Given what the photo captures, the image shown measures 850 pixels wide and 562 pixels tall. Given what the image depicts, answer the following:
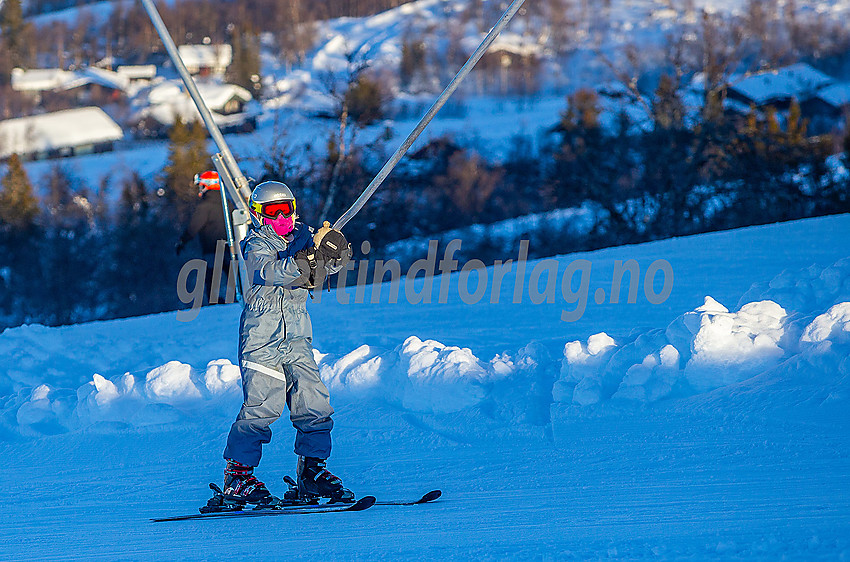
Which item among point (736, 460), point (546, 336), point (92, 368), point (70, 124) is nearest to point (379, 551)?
point (736, 460)

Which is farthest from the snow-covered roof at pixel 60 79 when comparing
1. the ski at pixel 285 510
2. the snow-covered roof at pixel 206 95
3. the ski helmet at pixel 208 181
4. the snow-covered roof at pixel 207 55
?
the ski at pixel 285 510

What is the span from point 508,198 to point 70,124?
31246 millimetres

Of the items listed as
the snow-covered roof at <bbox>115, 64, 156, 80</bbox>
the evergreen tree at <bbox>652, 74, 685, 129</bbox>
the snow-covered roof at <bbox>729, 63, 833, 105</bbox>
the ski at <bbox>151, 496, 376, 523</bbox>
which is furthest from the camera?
the snow-covered roof at <bbox>115, 64, 156, 80</bbox>

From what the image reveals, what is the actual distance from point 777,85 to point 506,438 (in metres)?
45.1

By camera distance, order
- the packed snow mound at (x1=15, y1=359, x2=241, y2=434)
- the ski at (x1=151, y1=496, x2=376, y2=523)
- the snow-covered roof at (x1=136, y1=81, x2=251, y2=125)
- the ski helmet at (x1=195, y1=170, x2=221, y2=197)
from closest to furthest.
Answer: the ski at (x1=151, y1=496, x2=376, y2=523) → the packed snow mound at (x1=15, y1=359, x2=241, y2=434) → the ski helmet at (x1=195, y1=170, x2=221, y2=197) → the snow-covered roof at (x1=136, y1=81, x2=251, y2=125)

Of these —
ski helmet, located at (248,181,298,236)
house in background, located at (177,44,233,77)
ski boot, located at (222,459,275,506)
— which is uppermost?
house in background, located at (177,44,233,77)

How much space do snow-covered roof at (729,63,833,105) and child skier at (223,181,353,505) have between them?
133 feet

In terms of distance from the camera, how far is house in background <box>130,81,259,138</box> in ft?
171

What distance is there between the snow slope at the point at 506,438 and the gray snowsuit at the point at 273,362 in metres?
0.35

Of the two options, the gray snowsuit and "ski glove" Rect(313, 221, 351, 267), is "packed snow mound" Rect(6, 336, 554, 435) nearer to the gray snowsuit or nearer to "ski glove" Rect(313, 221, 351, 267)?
the gray snowsuit

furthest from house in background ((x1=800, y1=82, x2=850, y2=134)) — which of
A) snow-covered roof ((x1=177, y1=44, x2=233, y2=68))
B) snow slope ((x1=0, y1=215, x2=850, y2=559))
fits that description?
snow-covered roof ((x1=177, y1=44, x2=233, y2=68))

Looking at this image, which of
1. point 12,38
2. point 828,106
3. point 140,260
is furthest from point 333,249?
point 12,38

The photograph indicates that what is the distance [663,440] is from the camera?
174 inches

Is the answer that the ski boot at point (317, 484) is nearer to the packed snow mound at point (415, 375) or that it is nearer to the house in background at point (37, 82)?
the packed snow mound at point (415, 375)
